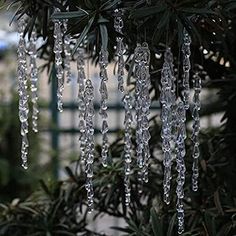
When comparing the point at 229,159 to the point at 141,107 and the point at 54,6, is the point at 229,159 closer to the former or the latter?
the point at 141,107

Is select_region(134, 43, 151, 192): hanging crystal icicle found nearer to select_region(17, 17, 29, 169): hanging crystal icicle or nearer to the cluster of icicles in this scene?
the cluster of icicles

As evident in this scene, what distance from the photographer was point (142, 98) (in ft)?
3.92

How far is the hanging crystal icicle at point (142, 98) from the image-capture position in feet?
3.76

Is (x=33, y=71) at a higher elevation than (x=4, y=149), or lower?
higher

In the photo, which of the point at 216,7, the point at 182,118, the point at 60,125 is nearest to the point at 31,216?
the point at 182,118

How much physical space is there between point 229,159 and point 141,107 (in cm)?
55

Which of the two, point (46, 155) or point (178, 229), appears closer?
point (178, 229)

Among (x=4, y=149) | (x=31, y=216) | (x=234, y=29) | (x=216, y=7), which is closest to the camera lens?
(x=216, y=7)

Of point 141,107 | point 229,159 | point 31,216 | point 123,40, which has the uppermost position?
point 123,40

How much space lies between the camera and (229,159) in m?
1.68

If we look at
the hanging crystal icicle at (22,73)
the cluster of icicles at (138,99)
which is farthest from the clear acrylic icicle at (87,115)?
the hanging crystal icicle at (22,73)

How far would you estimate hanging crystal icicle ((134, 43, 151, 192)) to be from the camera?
1146 mm

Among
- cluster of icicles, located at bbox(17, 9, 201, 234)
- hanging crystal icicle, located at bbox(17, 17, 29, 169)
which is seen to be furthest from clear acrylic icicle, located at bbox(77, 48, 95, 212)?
hanging crystal icicle, located at bbox(17, 17, 29, 169)

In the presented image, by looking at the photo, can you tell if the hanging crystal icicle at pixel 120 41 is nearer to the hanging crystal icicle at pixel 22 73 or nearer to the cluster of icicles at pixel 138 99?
the cluster of icicles at pixel 138 99
